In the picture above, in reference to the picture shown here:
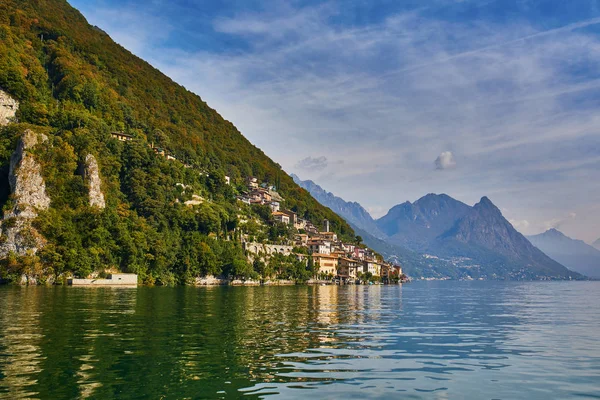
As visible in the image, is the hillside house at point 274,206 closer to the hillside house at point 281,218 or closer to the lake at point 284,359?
the hillside house at point 281,218

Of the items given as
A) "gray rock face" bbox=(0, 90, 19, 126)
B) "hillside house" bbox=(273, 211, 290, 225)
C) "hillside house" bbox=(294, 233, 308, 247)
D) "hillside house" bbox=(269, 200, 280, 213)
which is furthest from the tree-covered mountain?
"hillside house" bbox=(269, 200, 280, 213)

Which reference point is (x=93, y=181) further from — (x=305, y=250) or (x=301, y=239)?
(x=301, y=239)

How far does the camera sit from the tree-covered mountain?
85125 mm

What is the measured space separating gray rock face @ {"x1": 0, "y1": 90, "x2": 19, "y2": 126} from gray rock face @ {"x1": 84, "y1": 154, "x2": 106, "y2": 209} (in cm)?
1978

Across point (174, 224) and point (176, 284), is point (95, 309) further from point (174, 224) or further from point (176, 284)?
point (174, 224)

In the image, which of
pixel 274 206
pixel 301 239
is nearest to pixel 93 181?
pixel 301 239

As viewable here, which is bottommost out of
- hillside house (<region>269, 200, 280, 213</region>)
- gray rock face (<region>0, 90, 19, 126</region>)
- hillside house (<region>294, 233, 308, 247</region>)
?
hillside house (<region>294, 233, 308, 247</region>)

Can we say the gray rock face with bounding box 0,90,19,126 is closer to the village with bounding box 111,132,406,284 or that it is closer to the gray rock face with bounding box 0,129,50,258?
the gray rock face with bounding box 0,129,50,258

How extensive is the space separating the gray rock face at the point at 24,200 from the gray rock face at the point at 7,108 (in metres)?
17.0

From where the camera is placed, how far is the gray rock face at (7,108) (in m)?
103

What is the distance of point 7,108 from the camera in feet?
344

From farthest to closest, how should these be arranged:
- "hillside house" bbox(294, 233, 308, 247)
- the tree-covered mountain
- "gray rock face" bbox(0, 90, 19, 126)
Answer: "hillside house" bbox(294, 233, 308, 247) → "gray rock face" bbox(0, 90, 19, 126) → the tree-covered mountain

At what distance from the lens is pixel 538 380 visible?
15625 millimetres

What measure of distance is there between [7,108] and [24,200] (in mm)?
31830
